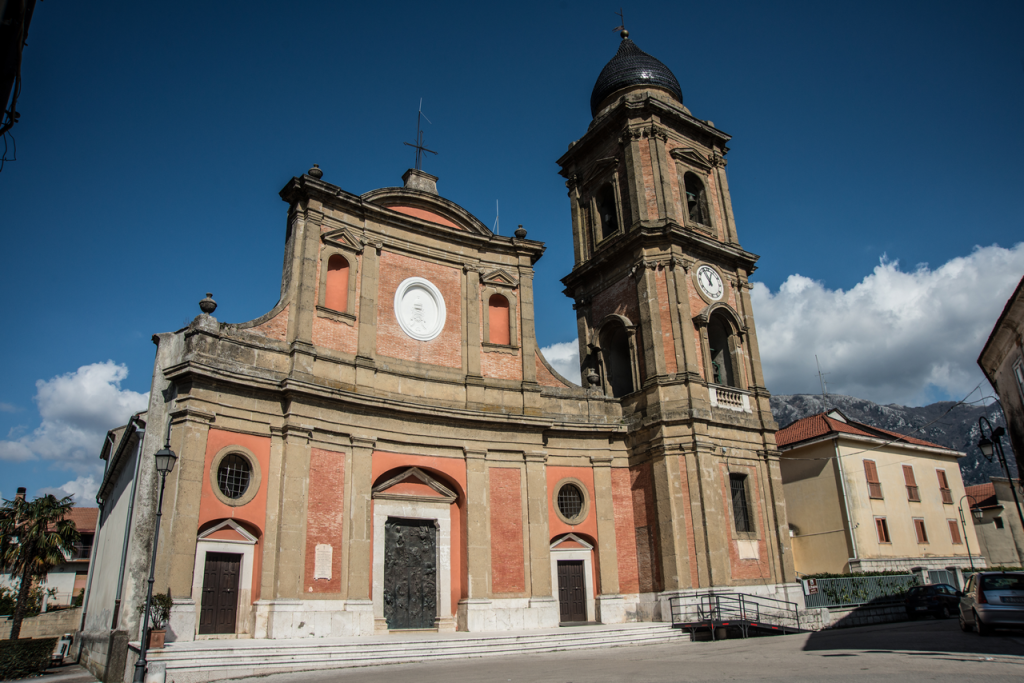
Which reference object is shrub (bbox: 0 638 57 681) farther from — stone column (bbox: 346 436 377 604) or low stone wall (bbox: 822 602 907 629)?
low stone wall (bbox: 822 602 907 629)

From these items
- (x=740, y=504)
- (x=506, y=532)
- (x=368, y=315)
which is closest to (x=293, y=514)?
(x=368, y=315)

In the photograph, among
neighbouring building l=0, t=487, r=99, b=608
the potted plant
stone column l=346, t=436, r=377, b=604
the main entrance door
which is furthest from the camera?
neighbouring building l=0, t=487, r=99, b=608

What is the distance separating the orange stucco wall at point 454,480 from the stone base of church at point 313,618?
249 cm

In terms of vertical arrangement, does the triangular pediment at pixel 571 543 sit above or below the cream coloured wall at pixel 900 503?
below

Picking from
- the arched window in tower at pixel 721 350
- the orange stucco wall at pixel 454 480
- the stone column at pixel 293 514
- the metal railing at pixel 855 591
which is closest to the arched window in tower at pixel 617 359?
the arched window in tower at pixel 721 350

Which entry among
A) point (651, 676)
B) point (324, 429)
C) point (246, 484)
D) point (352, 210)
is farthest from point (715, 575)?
point (352, 210)

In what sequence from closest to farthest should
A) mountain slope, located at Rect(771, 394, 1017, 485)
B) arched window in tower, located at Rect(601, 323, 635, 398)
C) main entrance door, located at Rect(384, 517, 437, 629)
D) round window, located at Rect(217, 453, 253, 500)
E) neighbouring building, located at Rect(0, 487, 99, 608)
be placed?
round window, located at Rect(217, 453, 253, 500)
main entrance door, located at Rect(384, 517, 437, 629)
arched window in tower, located at Rect(601, 323, 635, 398)
neighbouring building, located at Rect(0, 487, 99, 608)
mountain slope, located at Rect(771, 394, 1017, 485)

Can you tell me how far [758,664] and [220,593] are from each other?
1035 centimetres

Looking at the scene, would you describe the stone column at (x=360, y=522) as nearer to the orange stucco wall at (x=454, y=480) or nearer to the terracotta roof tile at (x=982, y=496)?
the orange stucco wall at (x=454, y=480)

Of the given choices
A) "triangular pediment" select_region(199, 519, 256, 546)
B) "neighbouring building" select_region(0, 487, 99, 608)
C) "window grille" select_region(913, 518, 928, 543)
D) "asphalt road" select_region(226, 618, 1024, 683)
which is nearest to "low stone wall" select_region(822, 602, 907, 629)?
"asphalt road" select_region(226, 618, 1024, 683)

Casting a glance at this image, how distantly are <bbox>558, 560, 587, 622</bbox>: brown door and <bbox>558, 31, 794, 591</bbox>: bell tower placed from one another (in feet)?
7.58

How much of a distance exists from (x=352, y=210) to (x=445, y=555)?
9.33 meters

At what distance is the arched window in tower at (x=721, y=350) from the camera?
71.7ft

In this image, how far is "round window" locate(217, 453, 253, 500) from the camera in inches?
575
